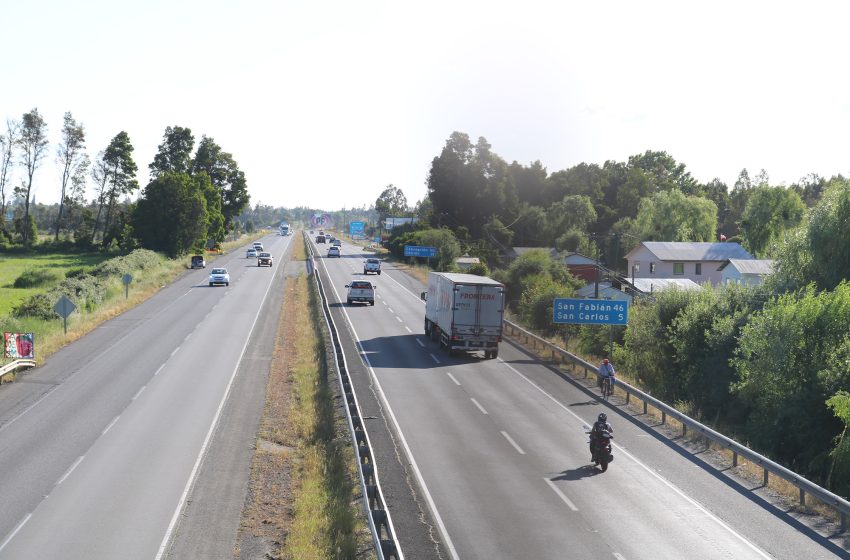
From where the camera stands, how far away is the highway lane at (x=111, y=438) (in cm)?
1583

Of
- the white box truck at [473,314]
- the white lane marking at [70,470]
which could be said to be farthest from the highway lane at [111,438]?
the white box truck at [473,314]

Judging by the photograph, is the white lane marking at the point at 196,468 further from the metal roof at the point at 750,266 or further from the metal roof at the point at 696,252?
the metal roof at the point at 696,252

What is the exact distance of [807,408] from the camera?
81.9ft

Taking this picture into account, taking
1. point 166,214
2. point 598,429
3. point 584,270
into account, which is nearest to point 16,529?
point 598,429

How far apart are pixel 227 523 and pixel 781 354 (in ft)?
63.2

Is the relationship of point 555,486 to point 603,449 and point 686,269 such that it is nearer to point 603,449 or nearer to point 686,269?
point 603,449

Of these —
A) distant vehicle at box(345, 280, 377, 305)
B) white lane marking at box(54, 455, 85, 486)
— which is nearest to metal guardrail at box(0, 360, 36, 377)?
white lane marking at box(54, 455, 85, 486)

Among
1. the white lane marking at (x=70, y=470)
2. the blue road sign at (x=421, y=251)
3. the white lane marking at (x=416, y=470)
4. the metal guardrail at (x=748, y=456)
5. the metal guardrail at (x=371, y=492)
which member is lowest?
the white lane marking at (x=70, y=470)

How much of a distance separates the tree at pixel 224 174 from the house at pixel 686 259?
234 feet

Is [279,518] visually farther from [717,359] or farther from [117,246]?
[117,246]

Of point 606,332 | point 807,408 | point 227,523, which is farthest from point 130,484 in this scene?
point 606,332

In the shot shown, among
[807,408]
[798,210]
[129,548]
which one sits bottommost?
[129,548]

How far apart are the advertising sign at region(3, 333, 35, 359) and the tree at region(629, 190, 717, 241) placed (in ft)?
308

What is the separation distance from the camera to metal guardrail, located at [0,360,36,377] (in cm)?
3025
